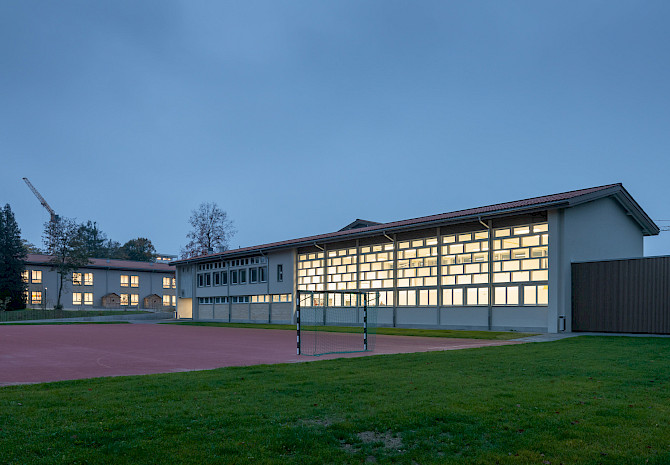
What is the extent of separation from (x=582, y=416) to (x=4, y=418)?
26.4ft

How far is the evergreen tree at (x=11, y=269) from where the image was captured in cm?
6744

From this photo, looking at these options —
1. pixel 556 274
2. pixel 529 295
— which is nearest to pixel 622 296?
pixel 556 274

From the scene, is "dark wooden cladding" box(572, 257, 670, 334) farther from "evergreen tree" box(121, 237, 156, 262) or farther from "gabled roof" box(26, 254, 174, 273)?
"evergreen tree" box(121, 237, 156, 262)

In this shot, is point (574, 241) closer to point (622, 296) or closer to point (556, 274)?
point (556, 274)

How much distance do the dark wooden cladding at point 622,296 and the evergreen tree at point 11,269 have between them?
212ft

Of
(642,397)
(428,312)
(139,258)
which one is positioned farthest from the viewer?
(139,258)

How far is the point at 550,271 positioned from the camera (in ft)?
96.4

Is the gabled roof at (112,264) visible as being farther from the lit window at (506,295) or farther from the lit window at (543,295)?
the lit window at (543,295)

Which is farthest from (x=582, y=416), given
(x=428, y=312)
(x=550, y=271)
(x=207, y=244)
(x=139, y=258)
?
(x=139, y=258)

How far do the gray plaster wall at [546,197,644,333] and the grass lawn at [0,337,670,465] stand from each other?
17334 mm

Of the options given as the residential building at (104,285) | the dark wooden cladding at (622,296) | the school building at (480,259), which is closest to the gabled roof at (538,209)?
the school building at (480,259)

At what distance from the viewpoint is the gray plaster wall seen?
95.7 feet

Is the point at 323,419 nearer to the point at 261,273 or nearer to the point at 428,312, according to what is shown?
the point at 428,312

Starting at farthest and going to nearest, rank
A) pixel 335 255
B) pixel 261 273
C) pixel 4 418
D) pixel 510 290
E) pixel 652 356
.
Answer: pixel 261 273, pixel 335 255, pixel 510 290, pixel 652 356, pixel 4 418
